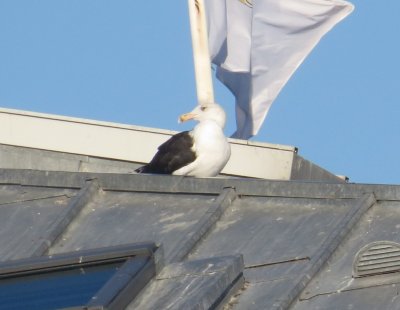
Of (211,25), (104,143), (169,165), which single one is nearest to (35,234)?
(169,165)

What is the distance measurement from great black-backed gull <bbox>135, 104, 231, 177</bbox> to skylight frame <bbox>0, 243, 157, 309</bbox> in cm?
416

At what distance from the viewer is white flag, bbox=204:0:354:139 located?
1850 cm

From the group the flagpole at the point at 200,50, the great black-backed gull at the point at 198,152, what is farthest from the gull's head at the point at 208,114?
the flagpole at the point at 200,50

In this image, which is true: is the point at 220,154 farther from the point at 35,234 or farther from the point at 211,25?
the point at 211,25

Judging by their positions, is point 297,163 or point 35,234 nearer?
point 35,234

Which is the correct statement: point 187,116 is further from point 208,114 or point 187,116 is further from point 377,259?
point 377,259

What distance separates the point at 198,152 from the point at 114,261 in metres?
4.52

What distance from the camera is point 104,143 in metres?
16.6

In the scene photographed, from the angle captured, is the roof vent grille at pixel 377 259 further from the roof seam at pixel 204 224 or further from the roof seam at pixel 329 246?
the roof seam at pixel 204 224

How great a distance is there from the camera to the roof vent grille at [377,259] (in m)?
8.45

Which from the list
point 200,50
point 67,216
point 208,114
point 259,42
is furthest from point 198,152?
point 259,42

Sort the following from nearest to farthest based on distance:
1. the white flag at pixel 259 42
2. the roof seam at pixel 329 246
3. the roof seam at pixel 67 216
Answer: the roof seam at pixel 329 246 → the roof seam at pixel 67 216 → the white flag at pixel 259 42

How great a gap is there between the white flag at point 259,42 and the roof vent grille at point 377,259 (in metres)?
9.86

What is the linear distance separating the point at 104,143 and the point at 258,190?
6.48 meters
